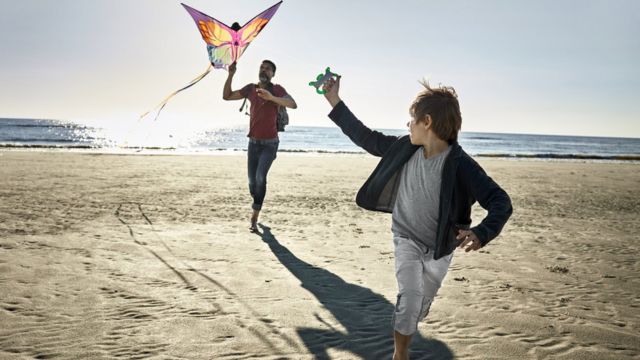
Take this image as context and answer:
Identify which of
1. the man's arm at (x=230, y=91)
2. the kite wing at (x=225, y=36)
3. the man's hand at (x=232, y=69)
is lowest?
the man's arm at (x=230, y=91)

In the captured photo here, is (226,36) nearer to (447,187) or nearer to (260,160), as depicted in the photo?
(260,160)

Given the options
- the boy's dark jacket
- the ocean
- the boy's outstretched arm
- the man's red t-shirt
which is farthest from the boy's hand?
the ocean

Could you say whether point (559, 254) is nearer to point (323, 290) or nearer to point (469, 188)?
point (323, 290)

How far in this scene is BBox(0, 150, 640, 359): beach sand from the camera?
10.6ft

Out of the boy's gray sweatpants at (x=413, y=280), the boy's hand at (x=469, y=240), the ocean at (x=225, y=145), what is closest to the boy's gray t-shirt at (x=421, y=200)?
the boy's gray sweatpants at (x=413, y=280)

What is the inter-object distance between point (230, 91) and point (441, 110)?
177 inches

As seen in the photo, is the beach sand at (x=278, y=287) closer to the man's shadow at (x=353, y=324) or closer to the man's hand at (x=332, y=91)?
the man's shadow at (x=353, y=324)

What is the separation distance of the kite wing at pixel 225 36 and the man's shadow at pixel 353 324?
315cm

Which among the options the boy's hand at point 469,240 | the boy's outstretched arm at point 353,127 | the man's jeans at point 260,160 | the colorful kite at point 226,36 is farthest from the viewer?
the man's jeans at point 260,160

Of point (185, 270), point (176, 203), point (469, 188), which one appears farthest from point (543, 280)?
point (176, 203)

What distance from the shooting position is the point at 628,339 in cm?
355

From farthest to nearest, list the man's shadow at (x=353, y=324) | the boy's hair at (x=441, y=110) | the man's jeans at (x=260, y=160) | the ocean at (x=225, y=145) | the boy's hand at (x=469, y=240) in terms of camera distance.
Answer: the ocean at (x=225, y=145) → the man's jeans at (x=260, y=160) → the man's shadow at (x=353, y=324) → the boy's hair at (x=441, y=110) → the boy's hand at (x=469, y=240)

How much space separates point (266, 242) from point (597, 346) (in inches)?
163

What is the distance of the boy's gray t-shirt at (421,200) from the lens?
8.61 feet
